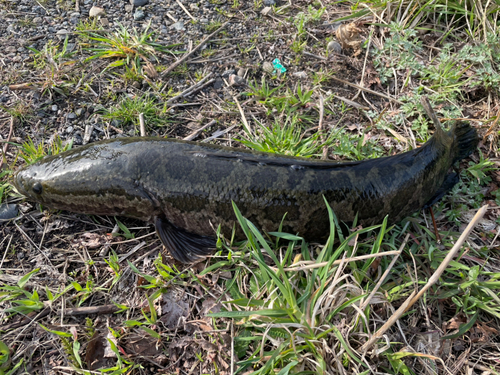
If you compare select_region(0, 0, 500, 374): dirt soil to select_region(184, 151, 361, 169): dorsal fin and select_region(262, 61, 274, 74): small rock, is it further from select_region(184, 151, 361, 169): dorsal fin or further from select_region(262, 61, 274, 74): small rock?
select_region(184, 151, 361, 169): dorsal fin

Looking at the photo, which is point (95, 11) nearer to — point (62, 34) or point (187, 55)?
point (62, 34)

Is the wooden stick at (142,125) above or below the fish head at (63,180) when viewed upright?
above

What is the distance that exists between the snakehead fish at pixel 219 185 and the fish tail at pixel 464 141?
0.26 feet

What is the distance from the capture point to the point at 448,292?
2840 millimetres

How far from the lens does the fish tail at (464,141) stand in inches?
140

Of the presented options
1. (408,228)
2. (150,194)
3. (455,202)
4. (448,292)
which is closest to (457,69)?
(455,202)

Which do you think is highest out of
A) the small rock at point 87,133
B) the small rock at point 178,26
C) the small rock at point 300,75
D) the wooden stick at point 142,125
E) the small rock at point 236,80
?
the small rock at point 178,26

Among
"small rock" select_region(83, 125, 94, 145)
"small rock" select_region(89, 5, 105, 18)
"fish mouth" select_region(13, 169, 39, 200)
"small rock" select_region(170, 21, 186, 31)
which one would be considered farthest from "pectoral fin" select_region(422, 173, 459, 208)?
"small rock" select_region(89, 5, 105, 18)

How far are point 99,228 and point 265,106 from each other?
86.3 inches

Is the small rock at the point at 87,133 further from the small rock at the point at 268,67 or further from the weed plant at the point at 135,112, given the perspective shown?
the small rock at the point at 268,67

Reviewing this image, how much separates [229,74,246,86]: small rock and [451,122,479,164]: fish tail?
7.73 feet

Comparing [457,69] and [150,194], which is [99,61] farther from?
[457,69]

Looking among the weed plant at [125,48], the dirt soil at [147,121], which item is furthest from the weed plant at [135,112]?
the weed plant at [125,48]

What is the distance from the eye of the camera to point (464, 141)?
3.57 metres
